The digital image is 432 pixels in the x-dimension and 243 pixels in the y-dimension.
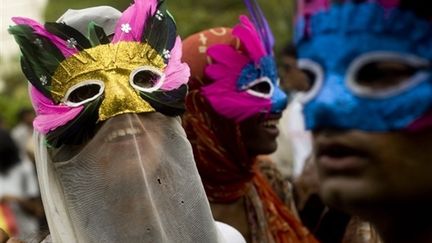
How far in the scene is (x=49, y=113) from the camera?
3.54 m

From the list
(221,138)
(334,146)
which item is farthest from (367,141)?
(221,138)

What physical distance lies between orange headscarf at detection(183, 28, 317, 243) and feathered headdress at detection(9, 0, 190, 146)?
3.85 ft

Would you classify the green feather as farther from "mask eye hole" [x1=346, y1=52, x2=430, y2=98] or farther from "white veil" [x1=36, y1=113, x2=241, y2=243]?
"mask eye hole" [x1=346, y1=52, x2=430, y2=98]

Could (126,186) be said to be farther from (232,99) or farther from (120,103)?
(232,99)

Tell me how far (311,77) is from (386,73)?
8.5 inches

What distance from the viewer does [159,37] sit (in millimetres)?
3656

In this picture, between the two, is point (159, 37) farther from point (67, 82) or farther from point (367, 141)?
point (367, 141)

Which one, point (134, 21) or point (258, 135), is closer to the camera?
point (134, 21)

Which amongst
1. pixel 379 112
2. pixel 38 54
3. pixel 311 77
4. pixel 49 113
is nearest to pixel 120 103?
pixel 49 113

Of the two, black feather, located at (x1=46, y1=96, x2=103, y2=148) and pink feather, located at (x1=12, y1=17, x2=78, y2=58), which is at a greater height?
pink feather, located at (x1=12, y1=17, x2=78, y2=58)

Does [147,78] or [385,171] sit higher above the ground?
[385,171]

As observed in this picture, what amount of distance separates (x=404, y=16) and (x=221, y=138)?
2605 millimetres

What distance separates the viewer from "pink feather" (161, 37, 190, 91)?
3.60 meters

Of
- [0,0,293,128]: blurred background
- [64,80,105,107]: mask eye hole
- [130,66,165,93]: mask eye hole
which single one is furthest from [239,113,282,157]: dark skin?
[0,0,293,128]: blurred background
